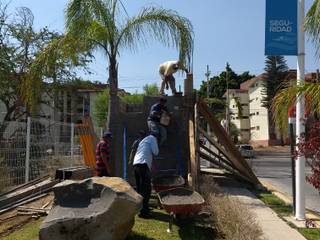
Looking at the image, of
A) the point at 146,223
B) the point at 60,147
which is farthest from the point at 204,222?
the point at 60,147

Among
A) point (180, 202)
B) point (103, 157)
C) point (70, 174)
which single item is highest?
point (103, 157)

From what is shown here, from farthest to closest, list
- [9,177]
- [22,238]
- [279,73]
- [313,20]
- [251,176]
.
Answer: [279,73] → [251,176] → [9,177] → [22,238] → [313,20]

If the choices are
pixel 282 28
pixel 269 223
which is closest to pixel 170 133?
pixel 269 223

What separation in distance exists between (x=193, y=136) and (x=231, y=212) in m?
5.34

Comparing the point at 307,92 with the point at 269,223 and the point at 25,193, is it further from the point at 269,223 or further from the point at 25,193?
the point at 25,193

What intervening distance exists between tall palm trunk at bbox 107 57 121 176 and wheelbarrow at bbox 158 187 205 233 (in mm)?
4254

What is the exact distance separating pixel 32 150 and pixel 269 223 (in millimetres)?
6868

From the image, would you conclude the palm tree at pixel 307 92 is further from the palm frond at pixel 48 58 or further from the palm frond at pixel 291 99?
the palm frond at pixel 48 58

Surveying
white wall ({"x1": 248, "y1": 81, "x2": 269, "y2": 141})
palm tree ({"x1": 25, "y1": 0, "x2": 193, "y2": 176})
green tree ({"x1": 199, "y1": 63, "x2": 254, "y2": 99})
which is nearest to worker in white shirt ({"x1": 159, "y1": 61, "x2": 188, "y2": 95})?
palm tree ({"x1": 25, "y1": 0, "x2": 193, "y2": 176})

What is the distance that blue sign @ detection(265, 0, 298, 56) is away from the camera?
10680 millimetres

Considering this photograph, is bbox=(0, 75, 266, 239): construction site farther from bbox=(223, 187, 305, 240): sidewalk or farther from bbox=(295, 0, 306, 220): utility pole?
bbox=(295, 0, 306, 220): utility pole

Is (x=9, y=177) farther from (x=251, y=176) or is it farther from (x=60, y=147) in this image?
(x=251, y=176)

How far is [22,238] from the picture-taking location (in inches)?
334

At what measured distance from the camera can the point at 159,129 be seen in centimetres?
1400
